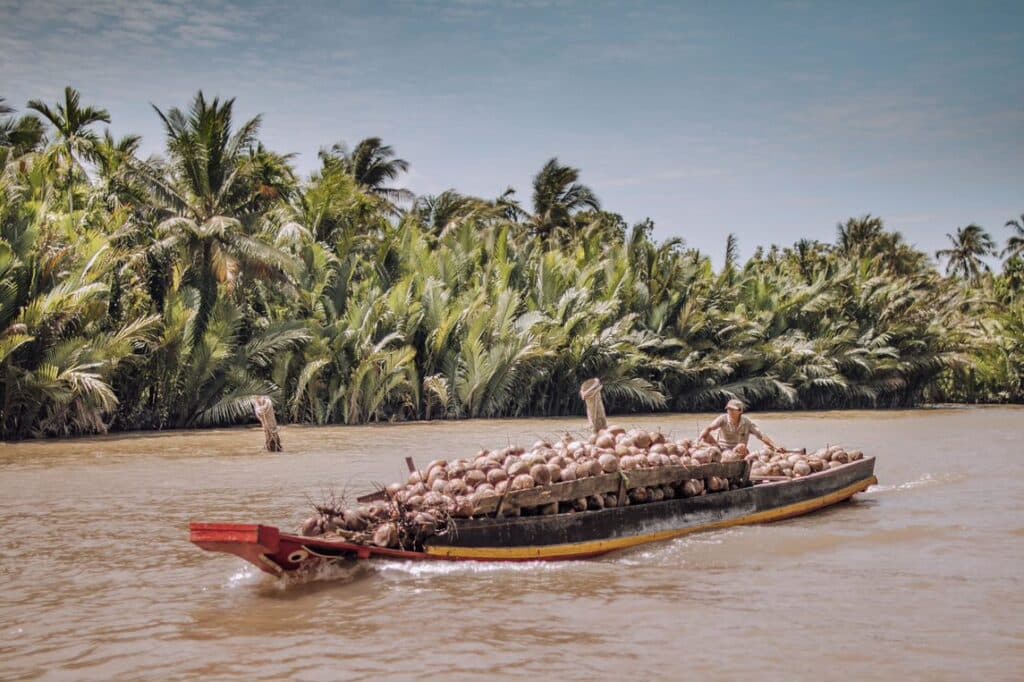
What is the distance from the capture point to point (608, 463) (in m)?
9.31

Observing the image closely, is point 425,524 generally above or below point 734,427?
below

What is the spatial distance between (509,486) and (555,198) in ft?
128

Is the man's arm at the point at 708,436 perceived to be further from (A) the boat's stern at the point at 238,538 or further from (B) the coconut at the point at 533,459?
(A) the boat's stern at the point at 238,538

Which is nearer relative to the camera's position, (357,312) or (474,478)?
(474,478)

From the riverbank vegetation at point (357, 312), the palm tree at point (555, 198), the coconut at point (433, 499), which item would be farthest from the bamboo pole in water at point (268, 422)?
the palm tree at point (555, 198)

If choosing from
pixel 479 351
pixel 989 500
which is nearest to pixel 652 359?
pixel 479 351

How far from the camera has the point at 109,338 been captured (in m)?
Result: 21.4

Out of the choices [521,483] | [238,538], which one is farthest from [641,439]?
[238,538]

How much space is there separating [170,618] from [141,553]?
243 cm

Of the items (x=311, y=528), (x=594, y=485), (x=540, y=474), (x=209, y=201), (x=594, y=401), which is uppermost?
(x=209, y=201)

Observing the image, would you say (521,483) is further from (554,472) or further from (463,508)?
(463,508)

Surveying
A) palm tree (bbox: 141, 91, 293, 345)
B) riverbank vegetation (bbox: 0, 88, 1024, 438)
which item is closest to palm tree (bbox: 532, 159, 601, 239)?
riverbank vegetation (bbox: 0, 88, 1024, 438)

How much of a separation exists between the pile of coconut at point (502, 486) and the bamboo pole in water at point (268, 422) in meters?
9.49

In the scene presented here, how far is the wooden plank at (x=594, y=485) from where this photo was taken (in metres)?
8.56
